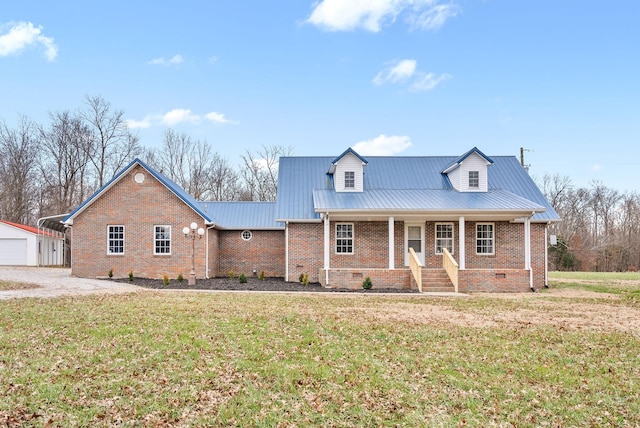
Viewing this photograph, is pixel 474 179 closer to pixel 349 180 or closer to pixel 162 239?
pixel 349 180

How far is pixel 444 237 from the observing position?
2152 centimetres

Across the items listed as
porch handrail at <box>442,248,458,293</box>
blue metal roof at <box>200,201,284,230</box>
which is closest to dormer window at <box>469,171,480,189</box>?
porch handrail at <box>442,248,458,293</box>

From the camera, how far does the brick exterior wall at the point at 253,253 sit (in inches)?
961

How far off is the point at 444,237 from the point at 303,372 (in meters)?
16.2

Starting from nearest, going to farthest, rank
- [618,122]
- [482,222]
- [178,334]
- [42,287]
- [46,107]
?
[178,334], [42,287], [482,222], [618,122], [46,107]

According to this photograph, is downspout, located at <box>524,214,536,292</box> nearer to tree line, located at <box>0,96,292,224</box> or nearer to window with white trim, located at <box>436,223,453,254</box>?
window with white trim, located at <box>436,223,453,254</box>

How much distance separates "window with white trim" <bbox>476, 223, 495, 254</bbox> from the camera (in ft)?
70.1

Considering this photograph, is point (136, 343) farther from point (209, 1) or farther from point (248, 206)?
point (248, 206)

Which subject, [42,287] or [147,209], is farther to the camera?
[147,209]

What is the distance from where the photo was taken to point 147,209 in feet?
73.6

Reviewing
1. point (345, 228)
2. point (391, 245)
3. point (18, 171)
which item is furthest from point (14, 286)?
point (18, 171)

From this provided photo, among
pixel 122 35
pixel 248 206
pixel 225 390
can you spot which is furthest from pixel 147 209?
pixel 225 390

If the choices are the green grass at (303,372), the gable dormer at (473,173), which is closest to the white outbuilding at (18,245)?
the green grass at (303,372)

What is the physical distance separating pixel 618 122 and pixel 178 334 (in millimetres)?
26512
